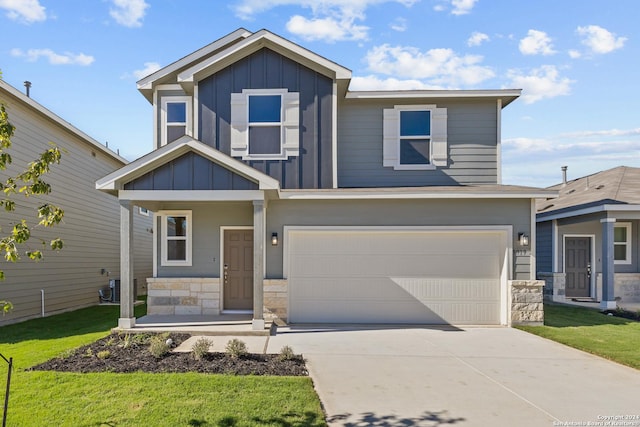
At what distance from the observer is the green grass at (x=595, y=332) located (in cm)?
655

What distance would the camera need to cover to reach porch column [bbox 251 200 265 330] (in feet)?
24.7

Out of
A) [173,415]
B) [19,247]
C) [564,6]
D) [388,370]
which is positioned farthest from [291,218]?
[564,6]

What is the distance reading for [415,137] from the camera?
9898 millimetres

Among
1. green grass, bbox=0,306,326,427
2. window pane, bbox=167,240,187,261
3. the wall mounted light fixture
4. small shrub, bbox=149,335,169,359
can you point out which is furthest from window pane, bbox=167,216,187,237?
the wall mounted light fixture

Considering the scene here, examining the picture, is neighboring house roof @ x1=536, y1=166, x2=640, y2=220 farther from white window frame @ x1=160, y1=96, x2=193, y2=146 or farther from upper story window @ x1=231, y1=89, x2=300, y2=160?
white window frame @ x1=160, y1=96, x2=193, y2=146

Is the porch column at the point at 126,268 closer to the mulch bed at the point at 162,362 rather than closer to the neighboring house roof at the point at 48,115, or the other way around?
the mulch bed at the point at 162,362

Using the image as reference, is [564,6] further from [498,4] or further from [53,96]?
[53,96]

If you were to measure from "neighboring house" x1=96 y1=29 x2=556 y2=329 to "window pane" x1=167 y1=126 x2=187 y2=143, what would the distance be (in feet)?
0.18

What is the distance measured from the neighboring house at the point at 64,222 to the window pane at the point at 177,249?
1303 millimetres

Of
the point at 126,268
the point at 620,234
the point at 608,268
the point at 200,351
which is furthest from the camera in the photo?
the point at 620,234

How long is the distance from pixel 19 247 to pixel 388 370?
9.23 meters

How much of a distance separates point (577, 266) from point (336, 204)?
937 cm

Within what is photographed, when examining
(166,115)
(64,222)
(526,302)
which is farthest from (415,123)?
(64,222)

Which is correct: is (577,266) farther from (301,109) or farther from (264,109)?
(264,109)
